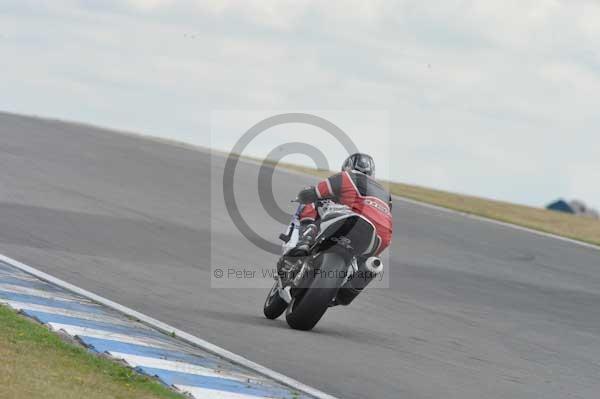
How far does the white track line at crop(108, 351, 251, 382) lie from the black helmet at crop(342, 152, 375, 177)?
3273 millimetres

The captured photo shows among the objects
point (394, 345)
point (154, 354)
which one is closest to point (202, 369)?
point (154, 354)

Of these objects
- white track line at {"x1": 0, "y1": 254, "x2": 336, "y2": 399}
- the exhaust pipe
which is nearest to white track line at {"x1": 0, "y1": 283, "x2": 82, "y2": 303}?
white track line at {"x1": 0, "y1": 254, "x2": 336, "y2": 399}

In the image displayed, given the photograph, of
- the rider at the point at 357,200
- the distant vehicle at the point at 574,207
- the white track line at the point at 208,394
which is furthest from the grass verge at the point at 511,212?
the white track line at the point at 208,394

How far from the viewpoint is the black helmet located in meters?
11.1

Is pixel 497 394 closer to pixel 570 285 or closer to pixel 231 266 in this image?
pixel 231 266

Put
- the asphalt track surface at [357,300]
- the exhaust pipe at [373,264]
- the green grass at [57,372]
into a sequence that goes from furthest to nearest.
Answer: the exhaust pipe at [373,264] → the asphalt track surface at [357,300] → the green grass at [57,372]

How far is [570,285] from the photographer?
17.6 meters

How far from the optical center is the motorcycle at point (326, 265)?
10.3m

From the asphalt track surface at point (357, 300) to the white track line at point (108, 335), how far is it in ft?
2.57

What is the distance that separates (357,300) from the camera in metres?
13.6

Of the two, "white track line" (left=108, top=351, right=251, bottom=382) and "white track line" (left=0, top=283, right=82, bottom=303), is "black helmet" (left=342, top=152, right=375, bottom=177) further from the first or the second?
"white track line" (left=108, top=351, right=251, bottom=382)

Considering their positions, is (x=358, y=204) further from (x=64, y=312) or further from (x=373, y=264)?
(x=64, y=312)

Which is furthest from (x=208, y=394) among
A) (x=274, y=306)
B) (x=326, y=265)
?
(x=274, y=306)

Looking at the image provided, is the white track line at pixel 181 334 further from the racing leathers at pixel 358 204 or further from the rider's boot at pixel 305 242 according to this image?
the racing leathers at pixel 358 204
